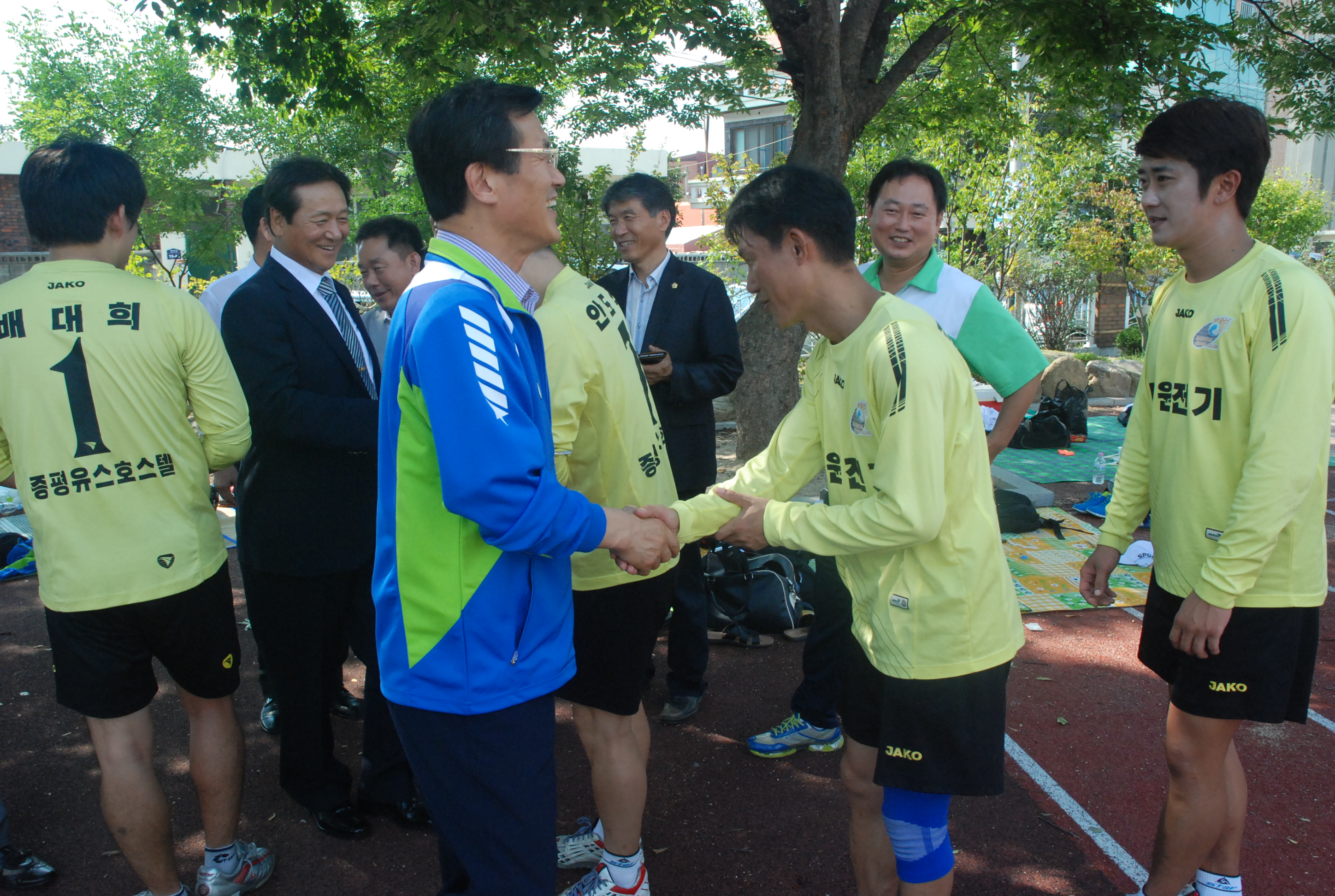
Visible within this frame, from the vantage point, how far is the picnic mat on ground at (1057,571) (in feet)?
17.1

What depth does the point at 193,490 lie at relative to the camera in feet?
8.20

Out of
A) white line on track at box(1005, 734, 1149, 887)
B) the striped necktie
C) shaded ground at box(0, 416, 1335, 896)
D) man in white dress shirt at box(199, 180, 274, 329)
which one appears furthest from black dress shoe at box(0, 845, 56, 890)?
white line on track at box(1005, 734, 1149, 887)

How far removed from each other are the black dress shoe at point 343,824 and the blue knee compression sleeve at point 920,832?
1.93m

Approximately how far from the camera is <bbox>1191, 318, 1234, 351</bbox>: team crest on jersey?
2.13 meters

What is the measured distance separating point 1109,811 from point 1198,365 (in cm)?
178

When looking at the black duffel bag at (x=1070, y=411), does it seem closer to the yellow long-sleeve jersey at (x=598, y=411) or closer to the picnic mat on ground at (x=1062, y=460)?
the picnic mat on ground at (x=1062, y=460)

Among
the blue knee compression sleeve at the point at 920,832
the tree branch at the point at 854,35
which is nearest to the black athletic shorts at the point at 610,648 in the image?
the blue knee compression sleeve at the point at 920,832

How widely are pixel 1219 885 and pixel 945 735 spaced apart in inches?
45.2

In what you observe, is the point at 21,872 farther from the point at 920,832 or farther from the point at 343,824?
the point at 920,832

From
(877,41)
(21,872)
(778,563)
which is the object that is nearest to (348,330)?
(21,872)

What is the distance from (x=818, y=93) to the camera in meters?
7.60

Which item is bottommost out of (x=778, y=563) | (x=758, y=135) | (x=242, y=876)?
(x=242, y=876)

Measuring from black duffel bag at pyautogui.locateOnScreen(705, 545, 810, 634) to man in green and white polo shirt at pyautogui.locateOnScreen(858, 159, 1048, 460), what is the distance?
5.96 ft

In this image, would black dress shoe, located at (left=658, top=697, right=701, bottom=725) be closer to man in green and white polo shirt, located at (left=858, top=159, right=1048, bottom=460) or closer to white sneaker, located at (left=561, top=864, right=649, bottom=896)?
white sneaker, located at (left=561, top=864, right=649, bottom=896)
